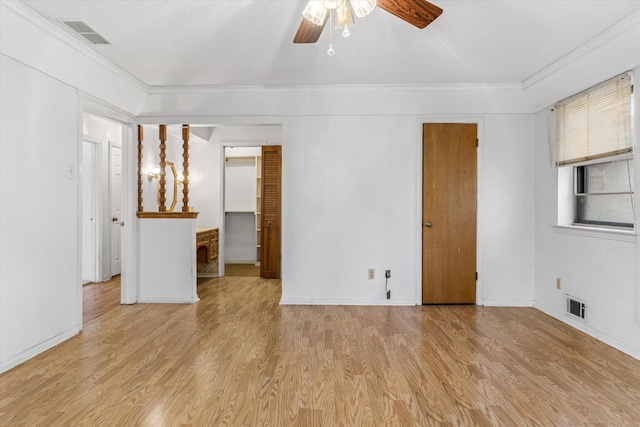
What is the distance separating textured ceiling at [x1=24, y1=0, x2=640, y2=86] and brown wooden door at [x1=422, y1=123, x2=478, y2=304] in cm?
66

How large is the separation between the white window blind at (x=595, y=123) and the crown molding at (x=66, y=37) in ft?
14.5

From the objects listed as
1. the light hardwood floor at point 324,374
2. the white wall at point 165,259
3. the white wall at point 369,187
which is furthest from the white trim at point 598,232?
the white wall at point 165,259

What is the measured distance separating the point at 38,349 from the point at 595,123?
5.04 meters

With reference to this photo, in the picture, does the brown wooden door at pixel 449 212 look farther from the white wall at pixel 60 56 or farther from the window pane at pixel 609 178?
the white wall at pixel 60 56

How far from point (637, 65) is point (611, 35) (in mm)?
331

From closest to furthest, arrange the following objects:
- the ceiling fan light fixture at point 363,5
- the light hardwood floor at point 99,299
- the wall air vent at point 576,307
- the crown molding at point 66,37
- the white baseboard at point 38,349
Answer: the ceiling fan light fixture at point 363,5
the crown molding at point 66,37
the white baseboard at point 38,349
the wall air vent at point 576,307
the light hardwood floor at point 99,299

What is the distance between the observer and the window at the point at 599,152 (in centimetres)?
312

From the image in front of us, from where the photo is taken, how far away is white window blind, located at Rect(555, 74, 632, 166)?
122 inches

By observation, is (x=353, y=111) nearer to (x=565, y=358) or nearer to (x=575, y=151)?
(x=575, y=151)

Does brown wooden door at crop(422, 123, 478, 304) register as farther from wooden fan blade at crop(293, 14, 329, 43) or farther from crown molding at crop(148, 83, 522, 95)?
wooden fan blade at crop(293, 14, 329, 43)

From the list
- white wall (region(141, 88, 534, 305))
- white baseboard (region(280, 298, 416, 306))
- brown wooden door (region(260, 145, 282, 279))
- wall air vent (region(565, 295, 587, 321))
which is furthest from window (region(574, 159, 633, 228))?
brown wooden door (region(260, 145, 282, 279))

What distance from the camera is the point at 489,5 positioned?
253 centimetres

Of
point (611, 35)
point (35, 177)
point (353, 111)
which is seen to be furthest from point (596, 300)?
point (35, 177)

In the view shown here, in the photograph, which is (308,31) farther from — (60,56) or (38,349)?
(38,349)
